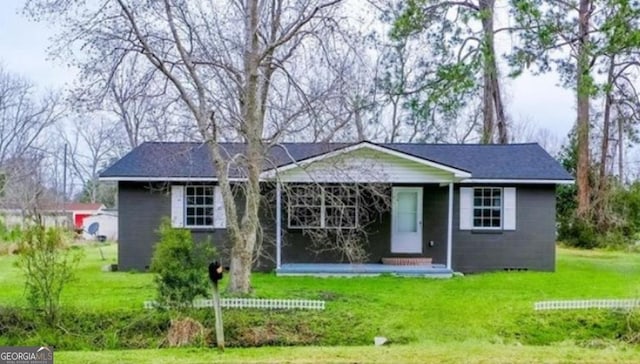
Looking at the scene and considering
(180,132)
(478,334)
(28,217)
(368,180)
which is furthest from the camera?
(368,180)

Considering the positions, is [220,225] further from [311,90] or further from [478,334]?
[478,334]

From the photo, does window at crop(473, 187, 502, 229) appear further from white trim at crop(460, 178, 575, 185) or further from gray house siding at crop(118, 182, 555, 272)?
white trim at crop(460, 178, 575, 185)

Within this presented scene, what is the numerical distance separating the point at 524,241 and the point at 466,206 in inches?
68.8

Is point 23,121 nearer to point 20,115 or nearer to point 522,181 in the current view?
point 20,115

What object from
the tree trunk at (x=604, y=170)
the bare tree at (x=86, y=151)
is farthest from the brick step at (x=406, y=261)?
the bare tree at (x=86, y=151)

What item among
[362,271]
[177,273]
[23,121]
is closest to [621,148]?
[362,271]

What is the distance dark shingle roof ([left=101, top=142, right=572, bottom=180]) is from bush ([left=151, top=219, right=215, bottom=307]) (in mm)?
4899

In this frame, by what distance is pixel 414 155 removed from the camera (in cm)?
1459

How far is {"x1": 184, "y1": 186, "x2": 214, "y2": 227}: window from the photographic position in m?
15.6

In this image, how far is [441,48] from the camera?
1875cm

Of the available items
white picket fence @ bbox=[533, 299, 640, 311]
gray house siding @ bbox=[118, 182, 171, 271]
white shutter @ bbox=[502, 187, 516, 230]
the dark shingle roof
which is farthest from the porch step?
white picket fence @ bbox=[533, 299, 640, 311]

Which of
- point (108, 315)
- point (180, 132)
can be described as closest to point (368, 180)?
point (180, 132)

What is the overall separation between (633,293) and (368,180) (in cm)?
565

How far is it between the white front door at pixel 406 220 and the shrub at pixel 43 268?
8987mm
